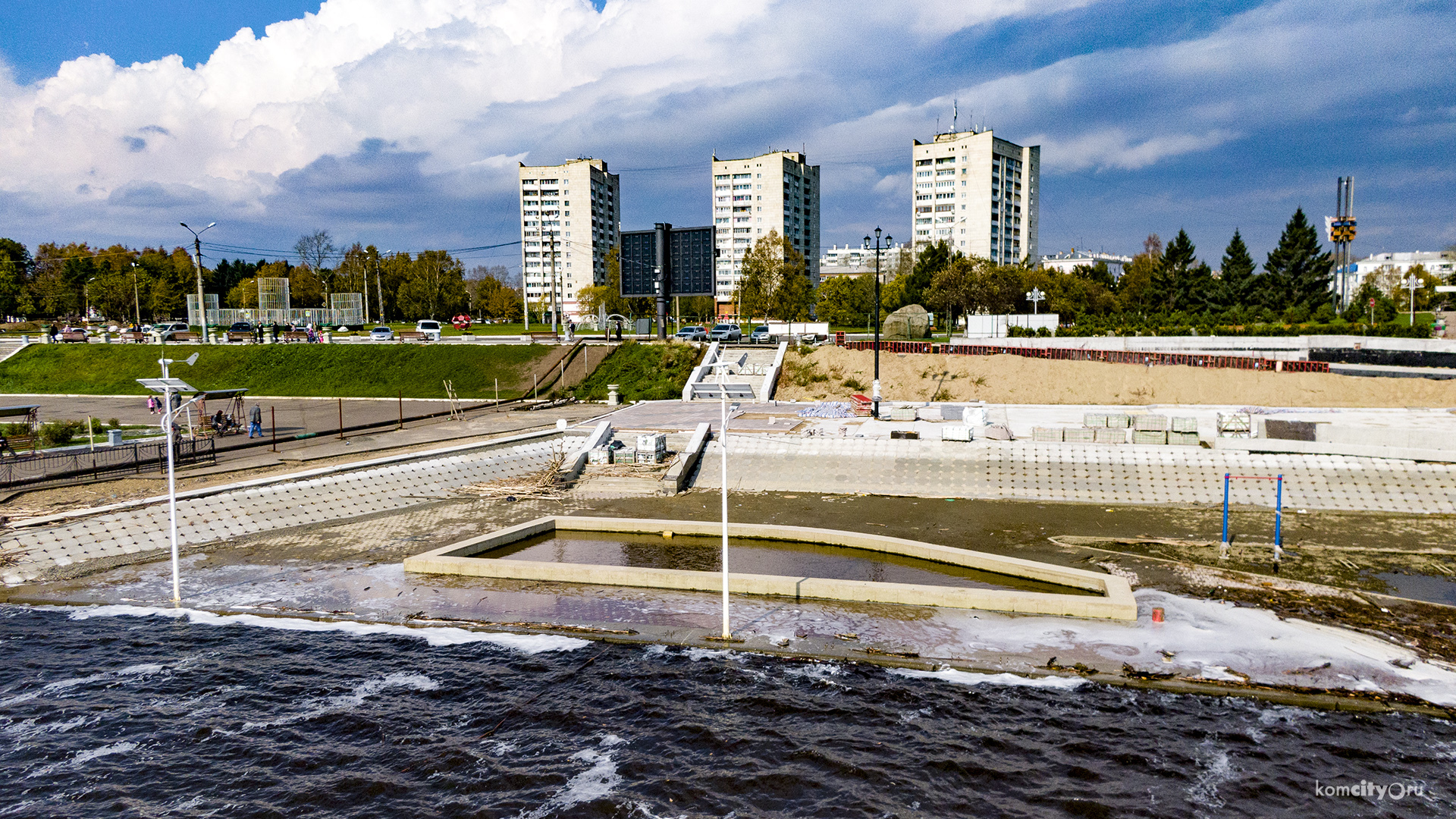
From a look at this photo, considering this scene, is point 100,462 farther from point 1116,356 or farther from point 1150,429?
point 1116,356

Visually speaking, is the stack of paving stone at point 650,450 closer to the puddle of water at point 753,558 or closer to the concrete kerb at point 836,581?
the puddle of water at point 753,558

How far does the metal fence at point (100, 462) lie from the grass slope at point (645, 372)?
58.5 feet

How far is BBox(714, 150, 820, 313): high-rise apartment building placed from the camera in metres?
113

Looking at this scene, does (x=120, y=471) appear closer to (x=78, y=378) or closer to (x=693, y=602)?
(x=693, y=602)

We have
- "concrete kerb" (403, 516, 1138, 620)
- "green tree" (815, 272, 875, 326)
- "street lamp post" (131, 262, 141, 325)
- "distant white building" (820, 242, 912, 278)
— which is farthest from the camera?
"distant white building" (820, 242, 912, 278)

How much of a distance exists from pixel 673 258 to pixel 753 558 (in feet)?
92.5

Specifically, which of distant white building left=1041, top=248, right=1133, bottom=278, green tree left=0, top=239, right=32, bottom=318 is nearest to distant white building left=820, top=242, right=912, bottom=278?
distant white building left=1041, top=248, right=1133, bottom=278

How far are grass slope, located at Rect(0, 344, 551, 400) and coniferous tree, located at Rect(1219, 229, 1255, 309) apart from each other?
56.5m

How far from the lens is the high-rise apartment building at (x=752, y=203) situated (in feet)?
370

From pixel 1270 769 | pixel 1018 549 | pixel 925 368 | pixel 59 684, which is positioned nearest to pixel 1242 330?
pixel 925 368

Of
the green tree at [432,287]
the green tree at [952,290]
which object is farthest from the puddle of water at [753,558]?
the green tree at [432,287]

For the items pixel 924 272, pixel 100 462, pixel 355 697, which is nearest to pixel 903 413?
pixel 355 697

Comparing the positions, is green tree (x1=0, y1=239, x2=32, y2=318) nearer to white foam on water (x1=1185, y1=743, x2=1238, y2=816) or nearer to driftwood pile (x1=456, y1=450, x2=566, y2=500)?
driftwood pile (x1=456, y1=450, x2=566, y2=500)

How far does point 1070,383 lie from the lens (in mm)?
37125
